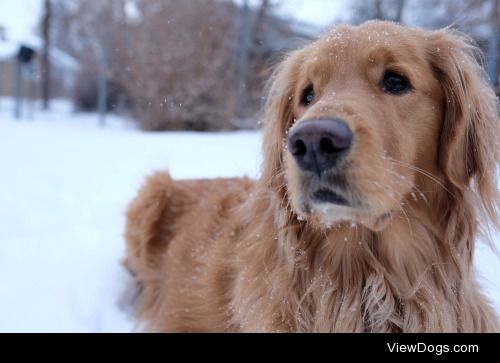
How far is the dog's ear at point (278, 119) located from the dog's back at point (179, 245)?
639 millimetres

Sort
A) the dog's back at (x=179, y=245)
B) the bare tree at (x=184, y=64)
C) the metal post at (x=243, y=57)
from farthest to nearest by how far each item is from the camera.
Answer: the metal post at (x=243, y=57)
the bare tree at (x=184, y=64)
the dog's back at (x=179, y=245)

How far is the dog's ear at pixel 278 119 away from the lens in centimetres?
282

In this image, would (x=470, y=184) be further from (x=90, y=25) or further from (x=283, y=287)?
(x=90, y=25)

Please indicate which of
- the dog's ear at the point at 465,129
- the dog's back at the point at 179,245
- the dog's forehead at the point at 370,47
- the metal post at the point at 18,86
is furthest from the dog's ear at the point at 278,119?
the metal post at the point at 18,86

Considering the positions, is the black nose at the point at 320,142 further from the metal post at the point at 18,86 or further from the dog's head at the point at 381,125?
the metal post at the point at 18,86

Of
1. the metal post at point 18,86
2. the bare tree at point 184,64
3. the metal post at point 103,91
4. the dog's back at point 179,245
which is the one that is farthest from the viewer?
the metal post at point 103,91

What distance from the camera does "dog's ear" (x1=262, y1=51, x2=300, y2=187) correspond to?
2818 mm

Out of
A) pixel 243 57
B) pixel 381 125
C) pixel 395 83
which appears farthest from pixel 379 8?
pixel 243 57

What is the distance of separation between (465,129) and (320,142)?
1009 mm

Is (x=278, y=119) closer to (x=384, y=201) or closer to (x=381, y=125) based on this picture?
(x=381, y=125)

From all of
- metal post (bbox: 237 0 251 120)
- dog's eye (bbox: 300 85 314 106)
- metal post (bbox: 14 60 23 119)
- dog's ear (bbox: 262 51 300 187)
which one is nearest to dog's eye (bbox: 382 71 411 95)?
dog's eye (bbox: 300 85 314 106)

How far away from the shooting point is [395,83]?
2.34m

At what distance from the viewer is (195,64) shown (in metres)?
13.9
